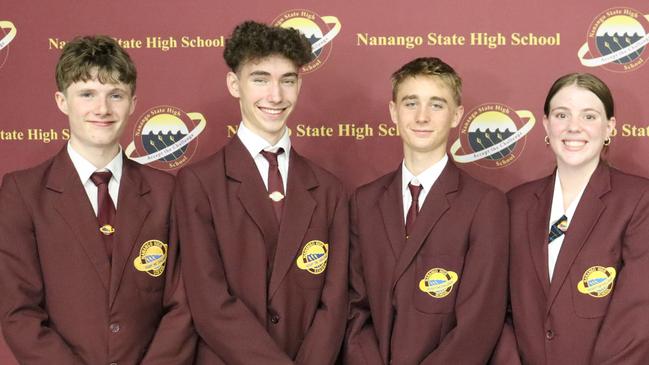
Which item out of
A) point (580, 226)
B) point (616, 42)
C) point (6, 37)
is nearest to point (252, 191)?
point (580, 226)

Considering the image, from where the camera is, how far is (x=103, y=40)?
2.86 metres

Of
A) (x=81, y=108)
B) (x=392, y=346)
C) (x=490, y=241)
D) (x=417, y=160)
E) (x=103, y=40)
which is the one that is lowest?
(x=392, y=346)

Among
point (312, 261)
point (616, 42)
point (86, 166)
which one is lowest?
point (312, 261)

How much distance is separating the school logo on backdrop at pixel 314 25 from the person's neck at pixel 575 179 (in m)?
1.22

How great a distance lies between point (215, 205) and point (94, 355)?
0.62 metres

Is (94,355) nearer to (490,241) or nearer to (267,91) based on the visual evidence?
(267,91)

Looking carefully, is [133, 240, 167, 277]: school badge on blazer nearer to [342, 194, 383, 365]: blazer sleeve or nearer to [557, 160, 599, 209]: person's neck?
[342, 194, 383, 365]: blazer sleeve

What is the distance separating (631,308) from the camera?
8.95ft

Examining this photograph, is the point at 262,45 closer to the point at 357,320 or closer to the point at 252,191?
the point at 252,191

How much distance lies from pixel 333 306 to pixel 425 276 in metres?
0.33

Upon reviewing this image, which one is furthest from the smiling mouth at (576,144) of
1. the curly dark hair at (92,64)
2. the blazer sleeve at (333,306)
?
the curly dark hair at (92,64)

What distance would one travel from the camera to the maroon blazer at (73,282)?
8.59 feet

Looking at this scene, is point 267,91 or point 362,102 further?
point 362,102

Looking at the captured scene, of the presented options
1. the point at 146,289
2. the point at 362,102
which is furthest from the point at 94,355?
the point at 362,102
